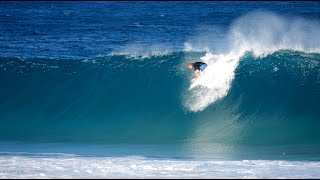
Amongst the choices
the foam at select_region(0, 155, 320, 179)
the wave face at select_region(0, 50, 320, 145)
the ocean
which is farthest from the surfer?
the foam at select_region(0, 155, 320, 179)

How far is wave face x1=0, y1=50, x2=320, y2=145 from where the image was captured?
14.5 meters

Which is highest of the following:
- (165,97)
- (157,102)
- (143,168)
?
(165,97)

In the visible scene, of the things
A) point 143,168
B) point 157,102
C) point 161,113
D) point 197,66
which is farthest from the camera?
point 157,102

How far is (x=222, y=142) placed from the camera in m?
13.7

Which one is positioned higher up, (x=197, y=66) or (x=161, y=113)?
(x=197, y=66)

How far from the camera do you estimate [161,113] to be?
1605 cm

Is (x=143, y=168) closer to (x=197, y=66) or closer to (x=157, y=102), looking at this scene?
(x=197, y=66)

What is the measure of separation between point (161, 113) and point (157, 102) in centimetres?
67

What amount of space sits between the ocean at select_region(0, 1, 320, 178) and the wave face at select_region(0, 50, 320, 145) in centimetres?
3

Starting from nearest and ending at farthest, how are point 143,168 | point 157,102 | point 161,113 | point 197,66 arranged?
1. point 143,168
2. point 197,66
3. point 161,113
4. point 157,102

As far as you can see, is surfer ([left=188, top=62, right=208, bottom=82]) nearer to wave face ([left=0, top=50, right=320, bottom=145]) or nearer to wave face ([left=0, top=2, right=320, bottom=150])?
wave face ([left=0, top=2, right=320, bottom=150])

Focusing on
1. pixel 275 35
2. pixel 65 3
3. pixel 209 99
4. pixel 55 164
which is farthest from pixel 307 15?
pixel 55 164

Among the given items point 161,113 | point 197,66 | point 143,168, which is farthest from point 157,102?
point 143,168

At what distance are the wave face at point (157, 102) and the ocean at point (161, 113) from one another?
0.03 m
